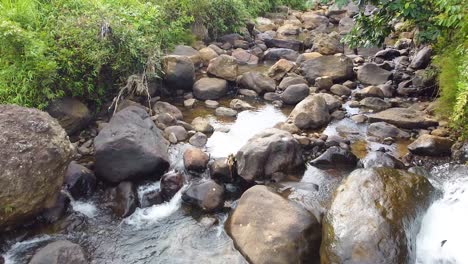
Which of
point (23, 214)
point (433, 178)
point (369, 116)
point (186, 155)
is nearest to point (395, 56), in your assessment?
point (369, 116)

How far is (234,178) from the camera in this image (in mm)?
6031

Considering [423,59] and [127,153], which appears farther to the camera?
[423,59]

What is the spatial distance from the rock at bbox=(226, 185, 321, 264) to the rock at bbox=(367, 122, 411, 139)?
302 cm

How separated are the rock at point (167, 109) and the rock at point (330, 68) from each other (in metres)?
3.53

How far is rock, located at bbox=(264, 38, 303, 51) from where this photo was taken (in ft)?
40.8

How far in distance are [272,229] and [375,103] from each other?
4.87m

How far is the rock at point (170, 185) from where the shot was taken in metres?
5.68

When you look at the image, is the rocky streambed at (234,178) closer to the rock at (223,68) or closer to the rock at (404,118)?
the rock at (404,118)

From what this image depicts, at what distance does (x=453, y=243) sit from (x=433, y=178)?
1.53 m

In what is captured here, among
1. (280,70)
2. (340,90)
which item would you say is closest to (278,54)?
(280,70)

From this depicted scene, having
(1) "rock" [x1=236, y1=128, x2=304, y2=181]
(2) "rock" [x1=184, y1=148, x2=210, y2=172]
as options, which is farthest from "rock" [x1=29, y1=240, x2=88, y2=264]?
(1) "rock" [x1=236, y1=128, x2=304, y2=181]

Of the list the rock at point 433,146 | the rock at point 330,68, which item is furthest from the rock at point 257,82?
the rock at point 433,146

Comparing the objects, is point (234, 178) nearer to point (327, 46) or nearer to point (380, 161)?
point (380, 161)

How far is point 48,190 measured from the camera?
4.94 meters
